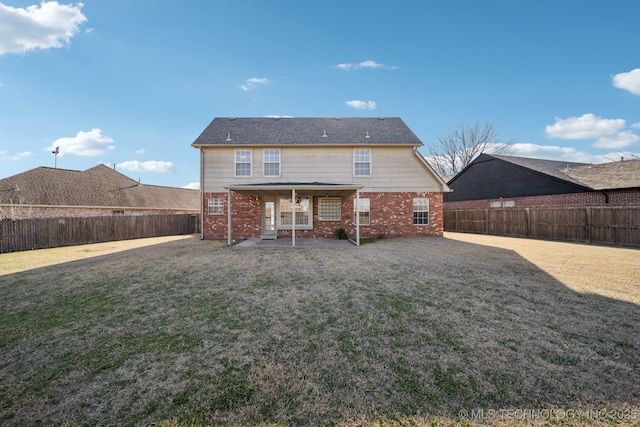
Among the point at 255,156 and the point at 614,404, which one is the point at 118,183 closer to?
the point at 255,156

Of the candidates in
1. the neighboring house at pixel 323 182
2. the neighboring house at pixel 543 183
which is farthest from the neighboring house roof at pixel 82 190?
the neighboring house at pixel 543 183

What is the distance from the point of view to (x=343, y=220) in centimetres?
1489

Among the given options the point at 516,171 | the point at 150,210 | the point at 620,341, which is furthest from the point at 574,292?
the point at 150,210

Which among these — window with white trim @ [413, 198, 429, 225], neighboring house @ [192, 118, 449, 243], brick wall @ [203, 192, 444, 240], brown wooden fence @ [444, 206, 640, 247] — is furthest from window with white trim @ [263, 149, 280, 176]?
brown wooden fence @ [444, 206, 640, 247]

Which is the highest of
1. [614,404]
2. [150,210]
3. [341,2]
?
[341,2]

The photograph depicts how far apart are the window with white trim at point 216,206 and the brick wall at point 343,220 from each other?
0.58 ft

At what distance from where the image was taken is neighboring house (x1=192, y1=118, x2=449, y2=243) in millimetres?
14844

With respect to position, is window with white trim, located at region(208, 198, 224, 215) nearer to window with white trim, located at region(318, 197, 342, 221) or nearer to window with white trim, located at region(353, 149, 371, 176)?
window with white trim, located at region(318, 197, 342, 221)

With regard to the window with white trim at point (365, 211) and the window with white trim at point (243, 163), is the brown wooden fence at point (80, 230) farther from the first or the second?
the window with white trim at point (365, 211)

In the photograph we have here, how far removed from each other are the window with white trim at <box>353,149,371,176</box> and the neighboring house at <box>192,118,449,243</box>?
0.18 ft

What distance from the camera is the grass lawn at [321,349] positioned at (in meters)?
2.33

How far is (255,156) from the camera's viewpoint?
49.2 ft

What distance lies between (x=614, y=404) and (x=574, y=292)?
13.1 feet

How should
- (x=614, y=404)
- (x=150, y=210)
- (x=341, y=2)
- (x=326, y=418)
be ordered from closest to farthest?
1. (x=326, y=418)
2. (x=614, y=404)
3. (x=341, y=2)
4. (x=150, y=210)
